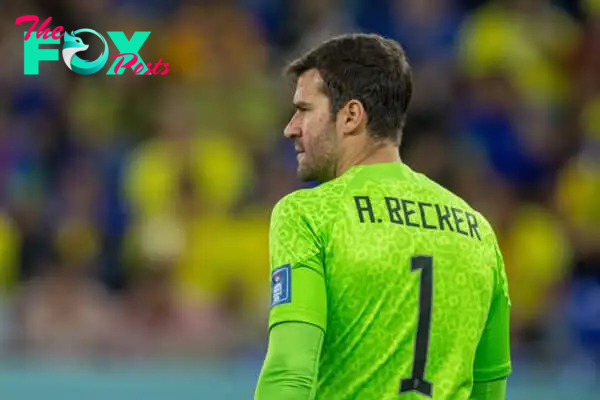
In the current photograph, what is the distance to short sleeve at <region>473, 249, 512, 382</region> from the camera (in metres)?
3.35

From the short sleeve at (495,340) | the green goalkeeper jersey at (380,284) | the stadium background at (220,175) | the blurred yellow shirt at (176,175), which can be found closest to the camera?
the green goalkeeper jersey at (380,284)

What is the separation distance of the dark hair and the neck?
5cm

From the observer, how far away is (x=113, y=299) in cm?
764

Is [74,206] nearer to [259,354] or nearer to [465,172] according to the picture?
[259,354]

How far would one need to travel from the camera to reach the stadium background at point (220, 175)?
286 inches

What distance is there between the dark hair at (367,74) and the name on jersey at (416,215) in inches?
7.1

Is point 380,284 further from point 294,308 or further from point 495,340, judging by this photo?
point 495,340

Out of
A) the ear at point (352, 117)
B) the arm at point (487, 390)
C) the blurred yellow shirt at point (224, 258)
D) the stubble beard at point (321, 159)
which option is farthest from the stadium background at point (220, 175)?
the ear at point (352, 117)

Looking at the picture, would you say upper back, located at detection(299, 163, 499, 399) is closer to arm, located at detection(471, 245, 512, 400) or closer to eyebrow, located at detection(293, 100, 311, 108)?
arm, located at detection(471, 245, 512, 400)

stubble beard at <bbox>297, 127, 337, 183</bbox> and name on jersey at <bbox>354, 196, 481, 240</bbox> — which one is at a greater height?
stubble beard at <bbox>297, 127, 337, 183</bbox>

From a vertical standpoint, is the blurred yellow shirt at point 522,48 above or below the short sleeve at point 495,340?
above

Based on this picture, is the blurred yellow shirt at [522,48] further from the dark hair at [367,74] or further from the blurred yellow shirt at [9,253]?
the dark hair at [367,74]

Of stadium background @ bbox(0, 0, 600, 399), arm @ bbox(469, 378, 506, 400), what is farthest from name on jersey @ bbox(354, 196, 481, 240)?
stadium background @ bbox(0, 0, 600, 399)

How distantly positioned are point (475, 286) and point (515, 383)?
3992 mm
